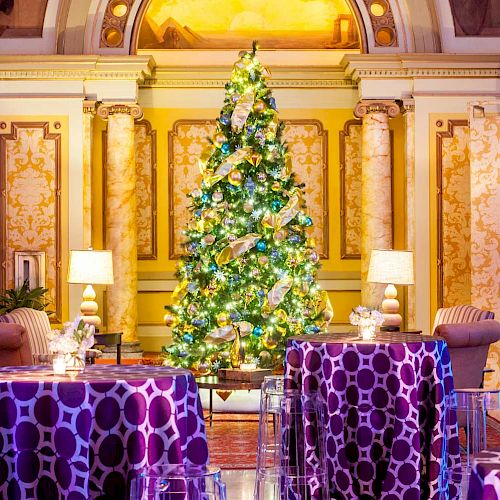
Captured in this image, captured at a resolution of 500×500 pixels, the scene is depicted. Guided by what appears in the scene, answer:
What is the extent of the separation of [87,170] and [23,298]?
1.68m

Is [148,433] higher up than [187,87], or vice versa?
[187,87]

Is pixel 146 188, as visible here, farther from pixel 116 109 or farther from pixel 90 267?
pixel 90 267

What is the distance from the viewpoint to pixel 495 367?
1014cm

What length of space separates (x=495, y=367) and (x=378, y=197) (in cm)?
250

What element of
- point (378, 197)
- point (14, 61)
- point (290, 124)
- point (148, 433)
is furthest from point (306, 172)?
point (148, 433)

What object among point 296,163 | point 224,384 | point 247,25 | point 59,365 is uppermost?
point 247,25

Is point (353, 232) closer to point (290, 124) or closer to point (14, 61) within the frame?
point (290, 124)

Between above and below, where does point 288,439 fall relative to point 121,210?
below

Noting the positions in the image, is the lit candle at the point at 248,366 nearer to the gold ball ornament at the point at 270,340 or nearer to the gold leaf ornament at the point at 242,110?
the gold ball ornament at the point at 270,340

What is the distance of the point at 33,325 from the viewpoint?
8766mm

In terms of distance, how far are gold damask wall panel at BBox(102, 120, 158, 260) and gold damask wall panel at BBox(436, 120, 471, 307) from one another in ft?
11.1

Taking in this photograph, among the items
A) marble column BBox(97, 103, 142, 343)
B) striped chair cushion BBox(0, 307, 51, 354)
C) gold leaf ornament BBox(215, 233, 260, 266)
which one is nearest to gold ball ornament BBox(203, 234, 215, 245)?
gold leaf ornament BBox(215, 233, 260, 266)

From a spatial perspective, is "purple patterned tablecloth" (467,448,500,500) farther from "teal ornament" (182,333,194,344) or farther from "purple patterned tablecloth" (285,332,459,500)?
"teal ornament" (182,333,194,344)

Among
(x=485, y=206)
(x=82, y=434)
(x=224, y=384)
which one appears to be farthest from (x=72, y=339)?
(x=485, y=206)
